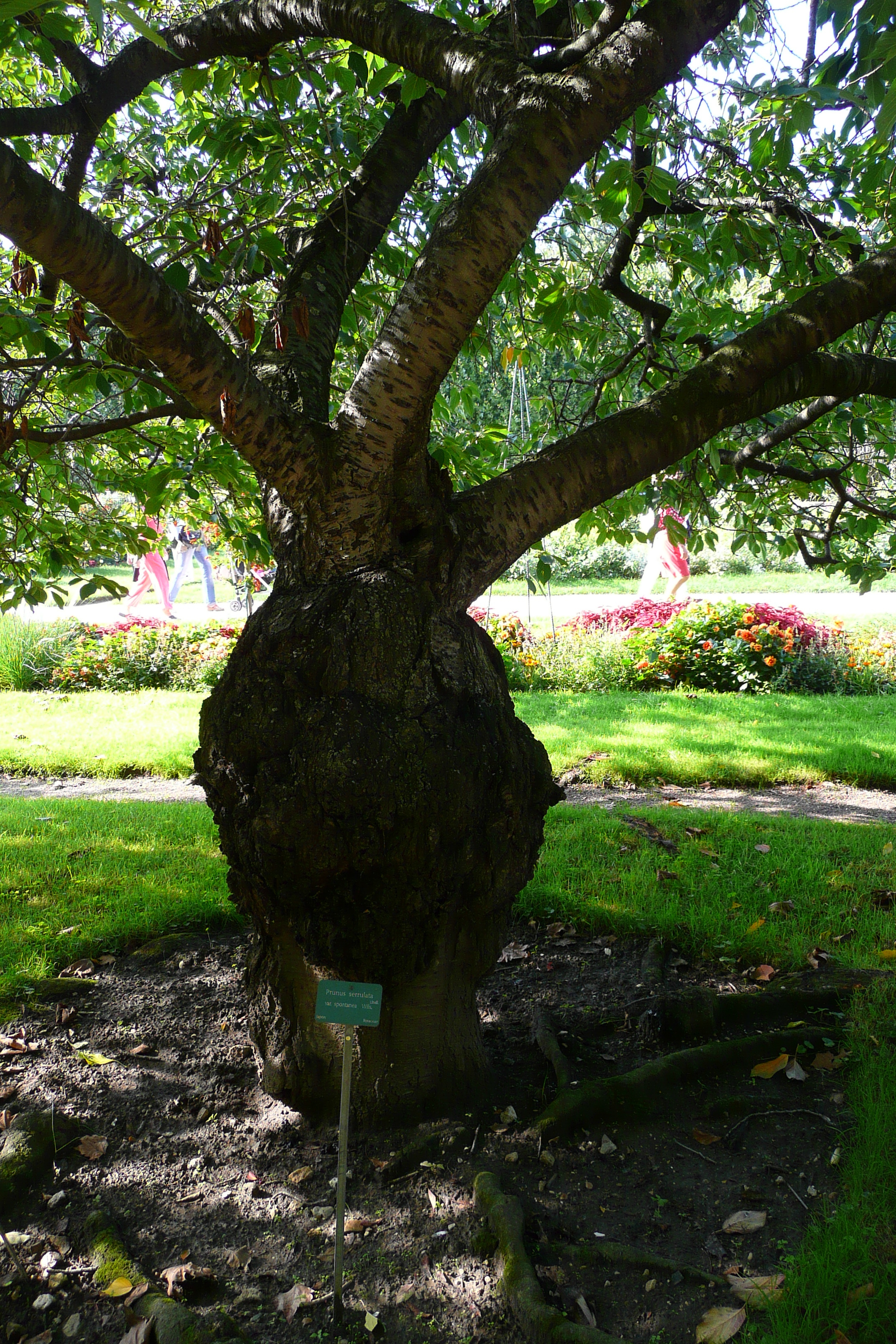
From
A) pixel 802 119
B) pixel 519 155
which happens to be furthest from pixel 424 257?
pixel 802 119

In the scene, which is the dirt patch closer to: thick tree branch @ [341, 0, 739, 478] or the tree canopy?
the tree canopy

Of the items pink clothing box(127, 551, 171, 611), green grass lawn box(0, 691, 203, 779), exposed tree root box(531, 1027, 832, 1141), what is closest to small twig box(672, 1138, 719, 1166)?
exposed tree root box(531, 1027, 832, 1141)

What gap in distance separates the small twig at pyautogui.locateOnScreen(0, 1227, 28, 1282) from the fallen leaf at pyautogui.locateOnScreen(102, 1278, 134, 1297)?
0.77 feet

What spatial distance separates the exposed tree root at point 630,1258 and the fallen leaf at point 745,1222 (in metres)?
0.19

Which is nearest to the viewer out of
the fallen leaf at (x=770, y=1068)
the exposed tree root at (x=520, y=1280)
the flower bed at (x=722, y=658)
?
the exposed tree root at (x=520, y=1280)

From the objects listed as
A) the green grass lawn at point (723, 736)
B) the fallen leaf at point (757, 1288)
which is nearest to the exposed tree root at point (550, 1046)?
the fallen leaf at point (757, 1288)

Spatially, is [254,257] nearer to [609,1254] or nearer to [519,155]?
[519,155]

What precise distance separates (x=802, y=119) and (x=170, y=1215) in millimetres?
3504

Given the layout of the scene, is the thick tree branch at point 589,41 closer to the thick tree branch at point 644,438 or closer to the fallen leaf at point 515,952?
the thick tree branch at point 644,438

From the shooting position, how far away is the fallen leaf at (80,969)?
12.9 feet

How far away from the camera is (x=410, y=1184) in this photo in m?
2.55

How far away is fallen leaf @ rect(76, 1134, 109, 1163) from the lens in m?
2.70

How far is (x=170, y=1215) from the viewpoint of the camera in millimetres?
2465

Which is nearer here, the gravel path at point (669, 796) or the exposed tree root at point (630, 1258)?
the exposed tree root at point (630, 1258)
